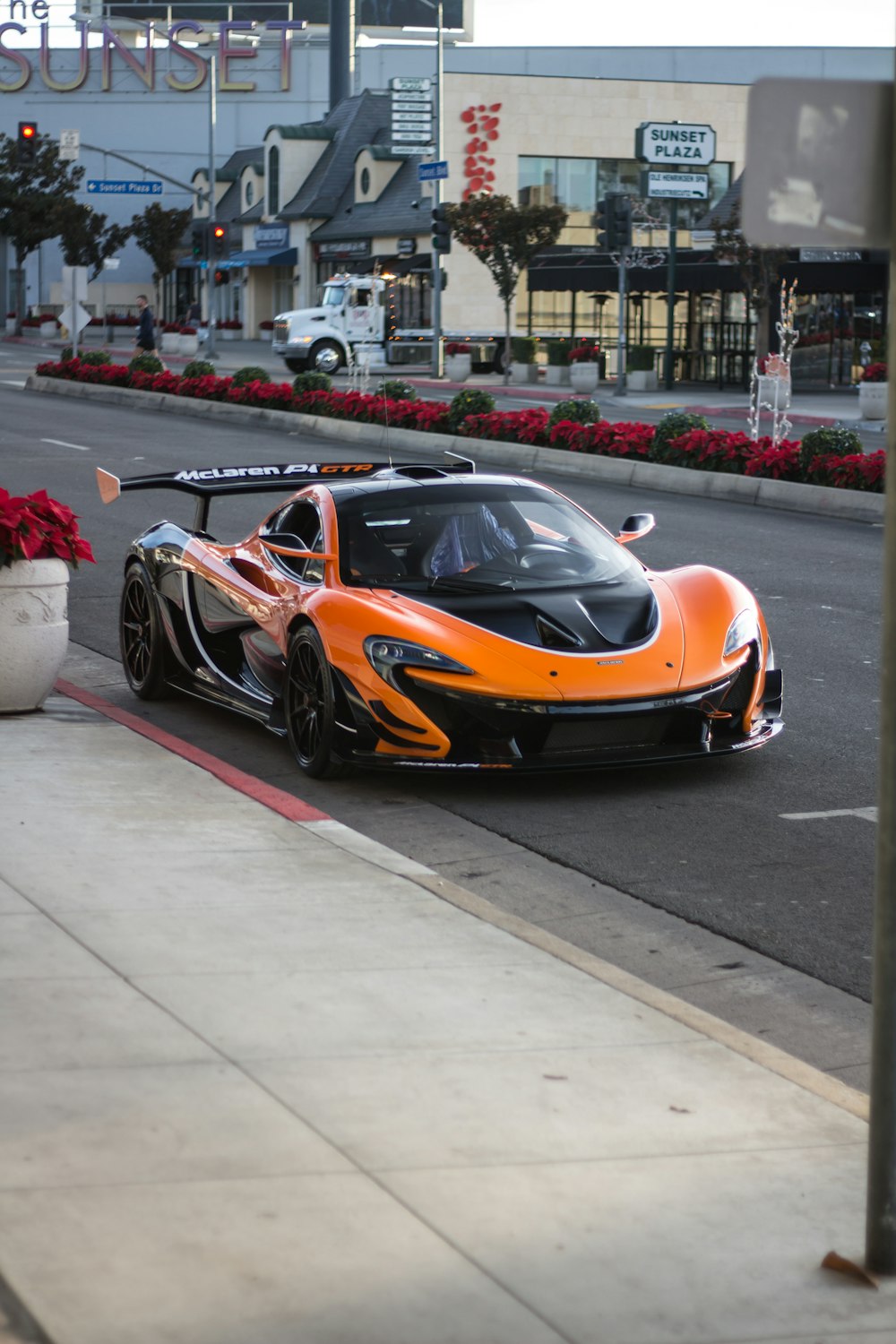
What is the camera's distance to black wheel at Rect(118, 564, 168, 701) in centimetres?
1049

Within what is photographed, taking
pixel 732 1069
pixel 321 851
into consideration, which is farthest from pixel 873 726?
pixel 732 1069

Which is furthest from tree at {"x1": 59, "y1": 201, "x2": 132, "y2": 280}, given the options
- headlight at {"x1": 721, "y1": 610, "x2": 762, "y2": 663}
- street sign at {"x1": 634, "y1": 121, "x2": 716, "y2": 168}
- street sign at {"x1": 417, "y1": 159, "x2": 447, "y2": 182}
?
headlight at {"x1": 721, "y1": 610, "x2": 762, "y2": 663}

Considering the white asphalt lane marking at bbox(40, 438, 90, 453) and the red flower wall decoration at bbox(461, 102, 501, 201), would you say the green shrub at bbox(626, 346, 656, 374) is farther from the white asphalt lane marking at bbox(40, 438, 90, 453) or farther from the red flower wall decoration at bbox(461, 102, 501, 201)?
the red flower wall decoration at bbox(461, 102, 501, 201)

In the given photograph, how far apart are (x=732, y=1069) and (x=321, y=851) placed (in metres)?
2.58

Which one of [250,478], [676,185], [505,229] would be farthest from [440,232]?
[250,478]

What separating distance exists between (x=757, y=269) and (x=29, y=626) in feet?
117

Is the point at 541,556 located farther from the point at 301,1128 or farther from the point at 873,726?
the point at 301,1128

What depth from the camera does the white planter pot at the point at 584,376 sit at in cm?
4441

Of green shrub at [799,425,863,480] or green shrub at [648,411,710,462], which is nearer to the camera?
green shrub at [799,425,863,480]

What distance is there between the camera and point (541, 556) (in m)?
9.22

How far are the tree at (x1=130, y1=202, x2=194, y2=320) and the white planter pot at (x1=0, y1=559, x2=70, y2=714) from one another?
79212 mm

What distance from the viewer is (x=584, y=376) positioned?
44.7 metres

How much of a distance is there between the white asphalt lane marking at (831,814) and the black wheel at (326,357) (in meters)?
43.1

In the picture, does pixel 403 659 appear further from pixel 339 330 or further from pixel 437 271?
pixel 339 330
